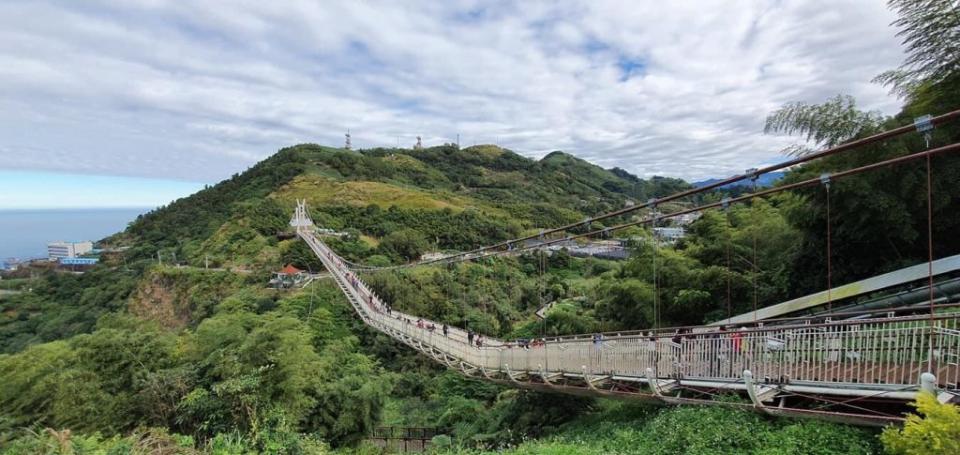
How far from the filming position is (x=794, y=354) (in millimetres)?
4344

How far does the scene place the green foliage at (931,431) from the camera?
8.43ft

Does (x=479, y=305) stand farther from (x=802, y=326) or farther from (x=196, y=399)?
(x=802, y=326)

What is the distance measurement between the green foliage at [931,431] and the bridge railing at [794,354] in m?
0.68

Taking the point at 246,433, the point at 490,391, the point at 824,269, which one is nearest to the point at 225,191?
the point at 490,391

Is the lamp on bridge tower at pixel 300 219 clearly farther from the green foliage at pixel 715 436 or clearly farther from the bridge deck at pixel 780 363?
the green foliage at pixel 715 436

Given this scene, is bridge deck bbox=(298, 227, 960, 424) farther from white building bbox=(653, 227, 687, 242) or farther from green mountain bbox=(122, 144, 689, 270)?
green mountain bbox=(122, 144, 689, 270)

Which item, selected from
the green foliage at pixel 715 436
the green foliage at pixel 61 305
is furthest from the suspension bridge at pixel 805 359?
the green foliage at pixel 61 305

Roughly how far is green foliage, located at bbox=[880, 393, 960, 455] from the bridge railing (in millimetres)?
679

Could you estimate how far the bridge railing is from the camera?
12.1ft

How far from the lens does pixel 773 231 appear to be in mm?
9680

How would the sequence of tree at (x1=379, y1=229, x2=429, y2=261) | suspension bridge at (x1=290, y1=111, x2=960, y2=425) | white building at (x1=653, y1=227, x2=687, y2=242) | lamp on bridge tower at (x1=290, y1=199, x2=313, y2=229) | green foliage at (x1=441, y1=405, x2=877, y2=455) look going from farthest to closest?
lamp on bridge tower at (x1=290, y1=199, x2=313, y2=229) → tree at (x1=379, y1=229, x2=429, y2=261) → white building at (x1=653, y1=227, x2=687, y2=242) → green foliage at (x1=441, y1=405, x2=877, y2=455) → suspension bridge at (x1=290, y1=111, x2=960, y2=425)

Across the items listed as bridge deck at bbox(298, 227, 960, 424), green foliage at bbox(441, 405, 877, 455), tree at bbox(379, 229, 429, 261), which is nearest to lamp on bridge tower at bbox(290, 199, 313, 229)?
tree at bbox(379, 229, 429, 261)

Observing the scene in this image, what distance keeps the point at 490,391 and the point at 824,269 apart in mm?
9720

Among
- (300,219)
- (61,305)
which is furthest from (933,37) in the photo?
(61,305)
